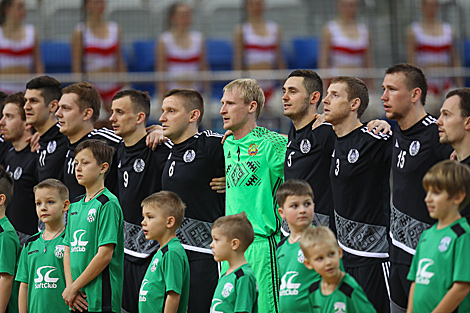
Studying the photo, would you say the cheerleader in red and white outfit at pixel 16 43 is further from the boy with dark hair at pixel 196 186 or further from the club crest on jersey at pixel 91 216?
the club crest on jersey at pixel 91 216

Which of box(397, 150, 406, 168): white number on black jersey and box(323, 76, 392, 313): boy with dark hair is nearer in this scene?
box(397, 150, 406, 168): white number on black jersey

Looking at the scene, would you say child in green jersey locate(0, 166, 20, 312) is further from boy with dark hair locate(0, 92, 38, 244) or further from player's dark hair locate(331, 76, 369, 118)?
player's dark hair locate(331, 76, 369, 118)

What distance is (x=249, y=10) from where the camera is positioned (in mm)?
12492

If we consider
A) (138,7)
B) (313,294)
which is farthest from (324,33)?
(313,294)

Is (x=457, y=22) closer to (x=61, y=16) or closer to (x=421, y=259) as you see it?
(x=61, y=16)

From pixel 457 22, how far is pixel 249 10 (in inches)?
128

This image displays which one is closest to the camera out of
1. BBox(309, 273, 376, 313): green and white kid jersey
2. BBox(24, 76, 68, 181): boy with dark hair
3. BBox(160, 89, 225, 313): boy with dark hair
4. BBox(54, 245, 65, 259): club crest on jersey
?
BBox(309, 273, 376, 313): green and white kid jersey

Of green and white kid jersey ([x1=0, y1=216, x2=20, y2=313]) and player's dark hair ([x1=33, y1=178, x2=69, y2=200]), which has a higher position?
player's dark hair ([x1=33, y1=178, x2=69, y2=200])

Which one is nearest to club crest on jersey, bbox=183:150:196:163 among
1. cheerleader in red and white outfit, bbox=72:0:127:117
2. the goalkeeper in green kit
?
the goalkeeper in green kit

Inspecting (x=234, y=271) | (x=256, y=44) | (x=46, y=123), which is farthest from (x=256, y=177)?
(x=256, y=44)

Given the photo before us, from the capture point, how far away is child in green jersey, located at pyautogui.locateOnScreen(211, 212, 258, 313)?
607 cm

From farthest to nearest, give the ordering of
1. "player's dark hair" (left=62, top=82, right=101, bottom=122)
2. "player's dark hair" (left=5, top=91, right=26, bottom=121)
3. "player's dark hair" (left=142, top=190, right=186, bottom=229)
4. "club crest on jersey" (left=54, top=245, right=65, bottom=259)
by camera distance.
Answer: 1. "player's dark hair" (left=5, top=91, right=26, bottom=121)
2. "player's dark hair" (left=62, top=82, right=101, bottom=122)
3. "club crest on jersey" (left=54, top=245, right=65, bottom=259)
4. "player's dark hair" (left=142, top=190, right=186, bottom=229)

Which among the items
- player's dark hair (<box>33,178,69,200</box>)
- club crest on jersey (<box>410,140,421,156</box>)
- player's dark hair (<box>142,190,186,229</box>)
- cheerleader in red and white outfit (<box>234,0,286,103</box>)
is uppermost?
cheerleader in red and white outfit (<box>234,0,286,103</box>)

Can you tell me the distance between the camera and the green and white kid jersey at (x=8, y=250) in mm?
7465
